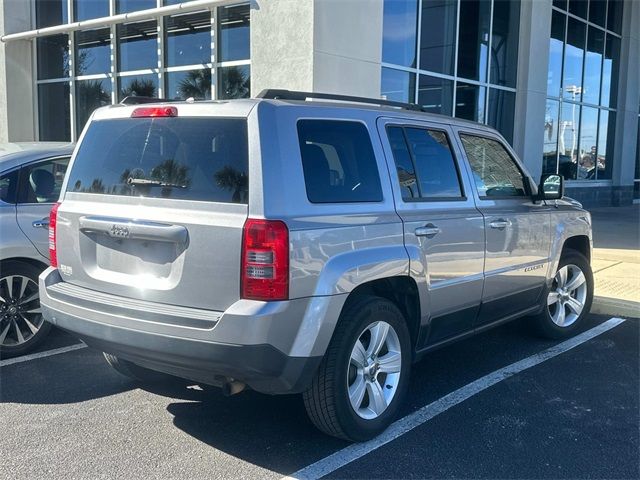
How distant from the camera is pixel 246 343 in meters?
3.04

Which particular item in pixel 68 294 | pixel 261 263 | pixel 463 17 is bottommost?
pixel 68 294

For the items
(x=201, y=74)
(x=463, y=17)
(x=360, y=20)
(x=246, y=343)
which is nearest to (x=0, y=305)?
(x=246, y=343)

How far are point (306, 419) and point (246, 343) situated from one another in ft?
3.94

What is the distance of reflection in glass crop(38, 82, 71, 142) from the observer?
1507 cm

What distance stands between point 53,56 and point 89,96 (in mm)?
1677

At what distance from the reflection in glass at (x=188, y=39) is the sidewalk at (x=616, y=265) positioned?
26.1 feet

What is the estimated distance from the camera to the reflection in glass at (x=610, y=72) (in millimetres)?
19531

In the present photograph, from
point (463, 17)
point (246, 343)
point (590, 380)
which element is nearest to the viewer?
point (246, 343)

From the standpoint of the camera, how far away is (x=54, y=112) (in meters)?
15.4

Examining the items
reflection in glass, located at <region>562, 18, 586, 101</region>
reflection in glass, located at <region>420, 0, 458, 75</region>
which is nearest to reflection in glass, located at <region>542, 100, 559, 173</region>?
reflection in glass, located at <region>562, 18, 586, 101</region>

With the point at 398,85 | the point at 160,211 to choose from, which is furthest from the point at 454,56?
the point at 160,211

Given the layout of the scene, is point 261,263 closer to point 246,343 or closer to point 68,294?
point 246,343

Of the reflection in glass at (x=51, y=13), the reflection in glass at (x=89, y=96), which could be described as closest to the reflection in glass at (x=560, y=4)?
the reflection in glass at (x=89, y=96)

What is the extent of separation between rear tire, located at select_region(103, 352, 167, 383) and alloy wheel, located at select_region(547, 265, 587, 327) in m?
3.43
